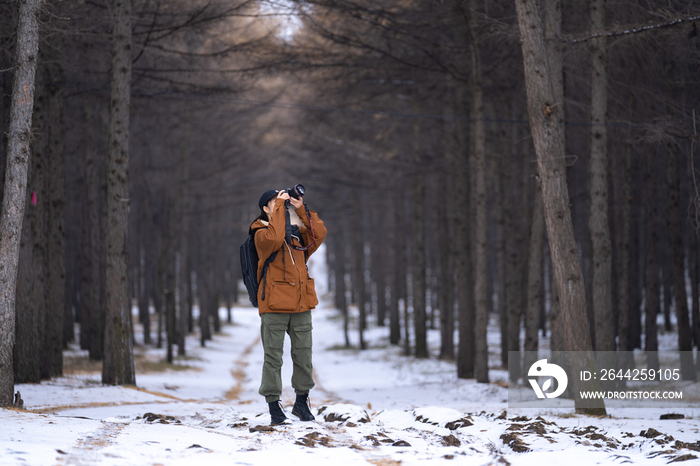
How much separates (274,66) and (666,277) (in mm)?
19709

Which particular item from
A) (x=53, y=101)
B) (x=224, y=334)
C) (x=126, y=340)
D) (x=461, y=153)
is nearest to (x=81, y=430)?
(x=126, y=340)

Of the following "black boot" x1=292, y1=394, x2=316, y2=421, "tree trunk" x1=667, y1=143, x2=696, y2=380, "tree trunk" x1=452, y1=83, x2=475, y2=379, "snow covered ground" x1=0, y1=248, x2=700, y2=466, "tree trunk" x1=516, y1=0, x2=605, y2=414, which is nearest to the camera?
"snow covered ground" x1=0, y1=248, x2=700, y2=466

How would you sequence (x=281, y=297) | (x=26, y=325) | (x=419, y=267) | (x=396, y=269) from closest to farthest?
(x=281, y=297) → (x=26, y=325) → (x=419, y=267) → (x=396, y=269)

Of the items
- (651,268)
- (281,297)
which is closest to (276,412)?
(281,297)

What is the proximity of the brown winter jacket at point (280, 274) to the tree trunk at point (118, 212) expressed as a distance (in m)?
5.44

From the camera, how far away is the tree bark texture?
19.7ft

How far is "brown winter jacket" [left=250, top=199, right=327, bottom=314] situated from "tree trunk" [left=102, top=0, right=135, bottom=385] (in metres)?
5.44

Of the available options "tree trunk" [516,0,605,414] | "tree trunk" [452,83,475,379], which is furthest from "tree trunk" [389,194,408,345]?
"tree trunk" [516,0,605,414]

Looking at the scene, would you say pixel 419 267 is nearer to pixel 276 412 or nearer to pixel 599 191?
pixel 599 191

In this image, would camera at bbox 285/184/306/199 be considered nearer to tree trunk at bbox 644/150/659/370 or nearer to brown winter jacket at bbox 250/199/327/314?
brown winter jacket at bbox 250/199/327/314

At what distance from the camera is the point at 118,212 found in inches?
386

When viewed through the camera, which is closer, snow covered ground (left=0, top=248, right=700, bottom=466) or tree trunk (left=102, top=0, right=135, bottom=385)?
snow covered ground (left=0, top=248, right=700, bottom=466)

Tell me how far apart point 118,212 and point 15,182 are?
3749 millimetres

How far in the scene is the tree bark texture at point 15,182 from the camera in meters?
6.00
